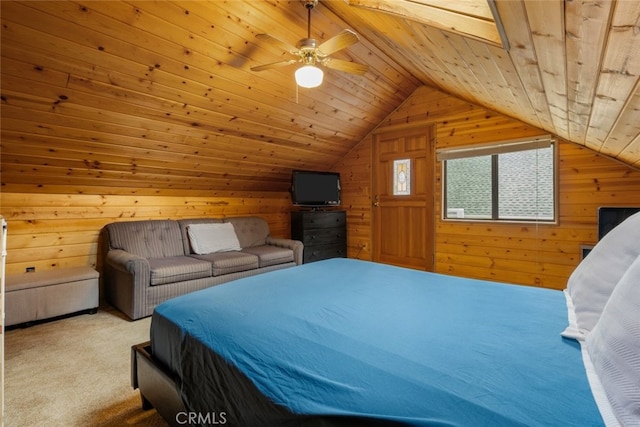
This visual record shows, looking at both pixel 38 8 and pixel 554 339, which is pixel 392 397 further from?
pixel 38 8

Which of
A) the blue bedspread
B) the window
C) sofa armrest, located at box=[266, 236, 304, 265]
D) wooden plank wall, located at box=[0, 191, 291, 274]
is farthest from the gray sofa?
the window

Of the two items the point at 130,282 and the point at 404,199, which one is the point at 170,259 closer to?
the point at 130,282

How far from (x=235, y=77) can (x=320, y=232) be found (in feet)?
8.54

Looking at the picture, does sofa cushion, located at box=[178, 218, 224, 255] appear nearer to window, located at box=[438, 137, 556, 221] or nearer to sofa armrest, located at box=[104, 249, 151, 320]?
sofa armrest, located at box=[104, 249, 151, 320]

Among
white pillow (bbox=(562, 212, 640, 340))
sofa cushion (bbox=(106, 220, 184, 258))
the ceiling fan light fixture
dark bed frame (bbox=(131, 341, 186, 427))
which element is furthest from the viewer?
sofa cushion (bbox=(106, 220, 184, 258))

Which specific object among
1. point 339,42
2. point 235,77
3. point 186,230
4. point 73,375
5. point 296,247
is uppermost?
point 235,77

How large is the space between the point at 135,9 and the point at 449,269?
4254mm

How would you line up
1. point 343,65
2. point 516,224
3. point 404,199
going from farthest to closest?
point 404,199, point 516,224, point 343,65

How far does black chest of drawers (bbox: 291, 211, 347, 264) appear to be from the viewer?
4.68 m

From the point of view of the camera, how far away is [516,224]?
3719 millimetres

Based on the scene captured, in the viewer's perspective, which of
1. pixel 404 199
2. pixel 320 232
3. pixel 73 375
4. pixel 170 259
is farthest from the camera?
pixel 320 232

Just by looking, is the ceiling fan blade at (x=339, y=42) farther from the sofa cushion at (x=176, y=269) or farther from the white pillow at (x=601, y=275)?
the sofa cushion at (x=176, y=269)

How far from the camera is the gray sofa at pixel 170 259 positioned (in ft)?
9.57

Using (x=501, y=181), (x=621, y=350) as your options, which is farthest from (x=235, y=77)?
(x=501, y=181)
